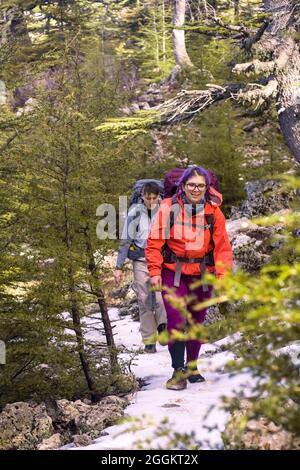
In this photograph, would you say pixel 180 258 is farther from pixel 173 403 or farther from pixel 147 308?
pixel 147 308

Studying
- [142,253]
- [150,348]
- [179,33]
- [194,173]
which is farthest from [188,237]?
[179,33]

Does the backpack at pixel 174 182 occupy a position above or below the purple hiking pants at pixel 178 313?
above

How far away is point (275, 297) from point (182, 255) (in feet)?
14.0

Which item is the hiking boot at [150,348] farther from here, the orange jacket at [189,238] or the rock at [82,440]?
the rock at [82,440]

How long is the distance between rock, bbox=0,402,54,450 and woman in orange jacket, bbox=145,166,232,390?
4.65 feet

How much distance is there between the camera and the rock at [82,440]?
5621 millimetres

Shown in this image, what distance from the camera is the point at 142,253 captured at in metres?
9.45

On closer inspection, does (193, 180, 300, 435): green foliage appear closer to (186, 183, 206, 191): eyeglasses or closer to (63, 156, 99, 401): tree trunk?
(186, 183, 206, 191): eyeglasses

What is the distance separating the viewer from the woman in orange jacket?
6.59m

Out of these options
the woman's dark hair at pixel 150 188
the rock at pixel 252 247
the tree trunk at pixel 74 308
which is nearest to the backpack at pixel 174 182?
the tree trunk at pixel 74 308

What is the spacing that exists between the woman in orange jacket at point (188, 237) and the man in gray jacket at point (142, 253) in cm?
192

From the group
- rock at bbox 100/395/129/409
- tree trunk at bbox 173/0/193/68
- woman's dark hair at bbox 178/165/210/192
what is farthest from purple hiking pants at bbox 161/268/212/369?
tree trunk at bbox 173/0/193/68

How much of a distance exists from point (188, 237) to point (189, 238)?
0.6 inches
